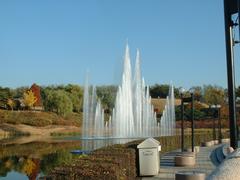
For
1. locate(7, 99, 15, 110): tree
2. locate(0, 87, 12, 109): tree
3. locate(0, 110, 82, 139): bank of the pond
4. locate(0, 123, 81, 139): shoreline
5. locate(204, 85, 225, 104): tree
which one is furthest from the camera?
locate(204, 85, 225, 104): tree

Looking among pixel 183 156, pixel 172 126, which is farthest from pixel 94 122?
pixel 183 156

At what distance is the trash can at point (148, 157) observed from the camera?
40.0 feet

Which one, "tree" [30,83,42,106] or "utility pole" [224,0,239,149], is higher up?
"tree" [30,83,42,106]

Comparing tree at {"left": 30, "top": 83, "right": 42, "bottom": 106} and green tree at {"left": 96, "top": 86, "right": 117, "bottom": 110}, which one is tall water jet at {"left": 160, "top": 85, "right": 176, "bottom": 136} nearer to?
green tree at {"left": 96, "top": 86, "right": 117, "bottom": 110}

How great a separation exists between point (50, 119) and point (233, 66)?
60.7m

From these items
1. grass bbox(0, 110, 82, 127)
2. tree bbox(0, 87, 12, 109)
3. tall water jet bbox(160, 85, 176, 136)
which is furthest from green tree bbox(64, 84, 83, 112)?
tall water jet bbox(160, 85, 176, 136)

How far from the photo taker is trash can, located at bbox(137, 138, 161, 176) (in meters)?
12.2

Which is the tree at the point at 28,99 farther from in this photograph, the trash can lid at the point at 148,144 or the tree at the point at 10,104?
the trash can lid at the point at 148,144

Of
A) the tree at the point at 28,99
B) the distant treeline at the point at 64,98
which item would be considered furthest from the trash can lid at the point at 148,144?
the tree at the point at 28,99

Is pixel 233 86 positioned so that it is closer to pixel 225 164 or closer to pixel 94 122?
pixel 225 164

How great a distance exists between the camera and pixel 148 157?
40.2 ft

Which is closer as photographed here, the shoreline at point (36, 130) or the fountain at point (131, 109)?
the fountain at point (131, 109)

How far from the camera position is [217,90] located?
100625 millimetres

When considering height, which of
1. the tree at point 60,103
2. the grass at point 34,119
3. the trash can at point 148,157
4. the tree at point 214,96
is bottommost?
the trash can at point 148,157
